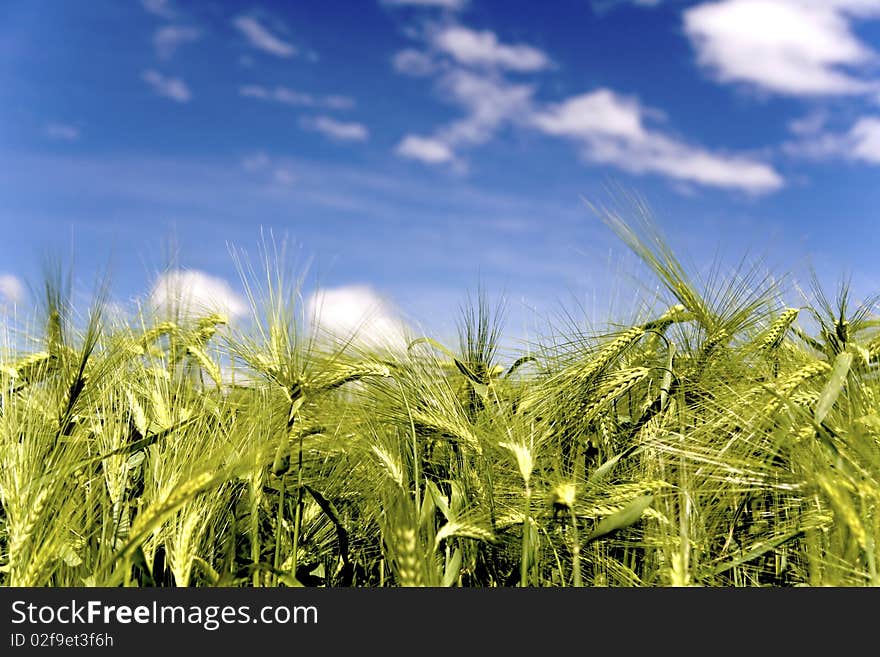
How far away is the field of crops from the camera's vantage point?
1.43 meters

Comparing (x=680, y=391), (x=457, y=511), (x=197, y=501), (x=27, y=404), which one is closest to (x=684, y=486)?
(x=680, y=391)

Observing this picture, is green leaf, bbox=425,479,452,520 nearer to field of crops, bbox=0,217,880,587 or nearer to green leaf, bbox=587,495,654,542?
field of crops, bbox=0,217,880,587

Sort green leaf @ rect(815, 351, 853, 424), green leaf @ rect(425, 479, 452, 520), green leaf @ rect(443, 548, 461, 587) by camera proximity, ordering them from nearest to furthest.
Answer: green leaf @ rect(815, 351, 853, 424), green leaf @ rect(443, 548, 461, 587), green leaf @ rect(425, 479, 452, 520)

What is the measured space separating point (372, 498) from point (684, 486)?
0.81 metres

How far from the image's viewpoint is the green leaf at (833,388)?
1.42 metres

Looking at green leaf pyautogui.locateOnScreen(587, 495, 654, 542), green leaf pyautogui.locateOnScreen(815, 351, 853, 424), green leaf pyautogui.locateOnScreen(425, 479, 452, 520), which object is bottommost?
green leaf pyautogui.locateOnScreen(587, 495, 654, 542)

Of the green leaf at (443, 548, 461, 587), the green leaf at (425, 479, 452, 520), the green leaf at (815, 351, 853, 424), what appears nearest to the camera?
the green leaf at (815, 351, 853, 424)

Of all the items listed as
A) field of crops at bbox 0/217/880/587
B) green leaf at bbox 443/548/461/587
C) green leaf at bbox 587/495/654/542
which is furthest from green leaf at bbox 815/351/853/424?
green leaf at bbox 443/548/461/587

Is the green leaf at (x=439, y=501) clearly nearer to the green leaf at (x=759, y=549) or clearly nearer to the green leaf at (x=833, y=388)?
the green leaf at (x=759, y=549)

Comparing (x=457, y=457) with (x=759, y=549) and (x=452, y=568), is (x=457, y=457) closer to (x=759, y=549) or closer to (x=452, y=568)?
(x=452, y=568)

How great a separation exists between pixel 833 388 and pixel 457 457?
2.89 ft

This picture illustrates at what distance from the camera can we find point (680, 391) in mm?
1757

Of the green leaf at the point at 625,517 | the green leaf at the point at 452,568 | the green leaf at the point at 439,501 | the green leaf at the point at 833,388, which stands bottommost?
the green leaf at the point at 452,568

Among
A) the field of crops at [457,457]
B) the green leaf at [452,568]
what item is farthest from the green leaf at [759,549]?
the green leaf at [452,568]
